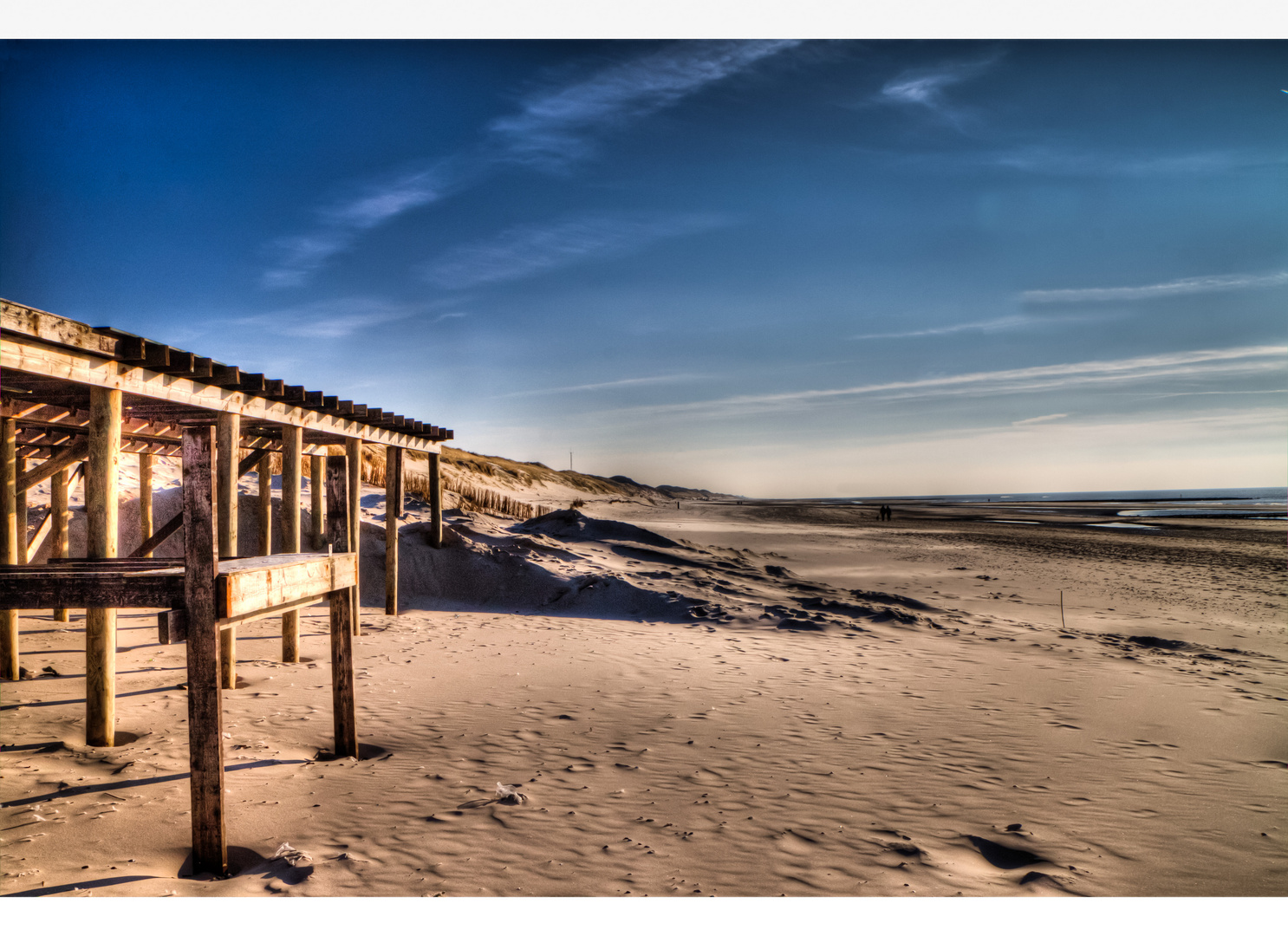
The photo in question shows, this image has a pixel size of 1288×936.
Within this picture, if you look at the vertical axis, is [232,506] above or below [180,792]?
above

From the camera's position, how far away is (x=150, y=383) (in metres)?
6.11

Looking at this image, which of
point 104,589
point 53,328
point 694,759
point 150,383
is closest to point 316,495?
point 150,383

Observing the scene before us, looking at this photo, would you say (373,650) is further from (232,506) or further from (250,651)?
(232,506)

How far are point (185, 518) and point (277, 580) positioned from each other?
744 millimetres

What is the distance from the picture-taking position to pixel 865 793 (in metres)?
4.70

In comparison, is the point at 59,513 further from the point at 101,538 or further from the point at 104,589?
the point at 104,589

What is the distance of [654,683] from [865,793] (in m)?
3.21

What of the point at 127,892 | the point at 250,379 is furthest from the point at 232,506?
the point at 127,892

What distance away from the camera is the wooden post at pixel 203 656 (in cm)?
361

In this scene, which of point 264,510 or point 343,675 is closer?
point 343,675

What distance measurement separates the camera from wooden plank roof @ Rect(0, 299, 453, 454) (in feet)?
16.1

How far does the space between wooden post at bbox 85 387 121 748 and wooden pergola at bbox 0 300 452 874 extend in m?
0.01

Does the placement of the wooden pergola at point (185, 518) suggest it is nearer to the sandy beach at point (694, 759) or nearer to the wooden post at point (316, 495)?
the wooden post at point (316, 495)

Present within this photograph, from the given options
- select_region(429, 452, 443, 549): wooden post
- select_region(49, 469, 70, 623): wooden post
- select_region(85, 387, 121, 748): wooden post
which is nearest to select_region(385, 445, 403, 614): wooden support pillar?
select_region(429, 452, 443, 549): wooden post
